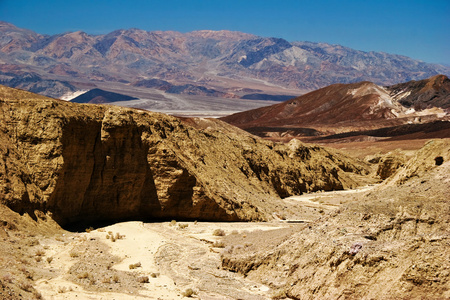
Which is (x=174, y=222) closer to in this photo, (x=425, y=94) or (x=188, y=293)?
(x=188, y=293)

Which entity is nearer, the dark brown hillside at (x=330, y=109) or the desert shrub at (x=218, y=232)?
the desert shrub at (x=218, y=232)

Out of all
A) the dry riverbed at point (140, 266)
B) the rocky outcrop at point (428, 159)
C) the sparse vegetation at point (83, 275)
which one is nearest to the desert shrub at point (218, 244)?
the dry riverbed at point (140, 266)

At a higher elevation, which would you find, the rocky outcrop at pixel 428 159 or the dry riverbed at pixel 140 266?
the rocky outcrop at pixel 428 159

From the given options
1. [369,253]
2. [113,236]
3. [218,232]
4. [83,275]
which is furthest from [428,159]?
[83,275]

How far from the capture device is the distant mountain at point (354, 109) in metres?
123

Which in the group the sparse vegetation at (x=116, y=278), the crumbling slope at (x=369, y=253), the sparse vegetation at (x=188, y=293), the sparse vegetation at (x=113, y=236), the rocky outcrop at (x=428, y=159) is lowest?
the sparse vegetation at (x=188, y=293)

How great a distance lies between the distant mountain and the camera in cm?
12319

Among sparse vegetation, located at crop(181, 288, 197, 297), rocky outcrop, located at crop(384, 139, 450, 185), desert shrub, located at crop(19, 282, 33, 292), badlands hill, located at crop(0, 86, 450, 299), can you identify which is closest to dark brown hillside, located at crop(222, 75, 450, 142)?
rocky outcrop, located at crop(384, 139, 450, 185)

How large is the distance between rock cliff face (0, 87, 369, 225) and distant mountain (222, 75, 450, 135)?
9576 cm

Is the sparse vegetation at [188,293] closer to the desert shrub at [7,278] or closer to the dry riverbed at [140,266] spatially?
the dry riverbed at [140,266]

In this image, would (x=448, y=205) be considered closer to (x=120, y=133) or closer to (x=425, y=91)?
(x=120, y=133)

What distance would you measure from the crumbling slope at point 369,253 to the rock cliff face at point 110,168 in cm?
585

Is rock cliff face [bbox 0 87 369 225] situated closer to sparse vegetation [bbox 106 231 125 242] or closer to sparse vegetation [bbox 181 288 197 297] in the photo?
sparse vegetation [bbox 106 231 125 242]

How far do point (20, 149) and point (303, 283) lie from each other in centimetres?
1056
